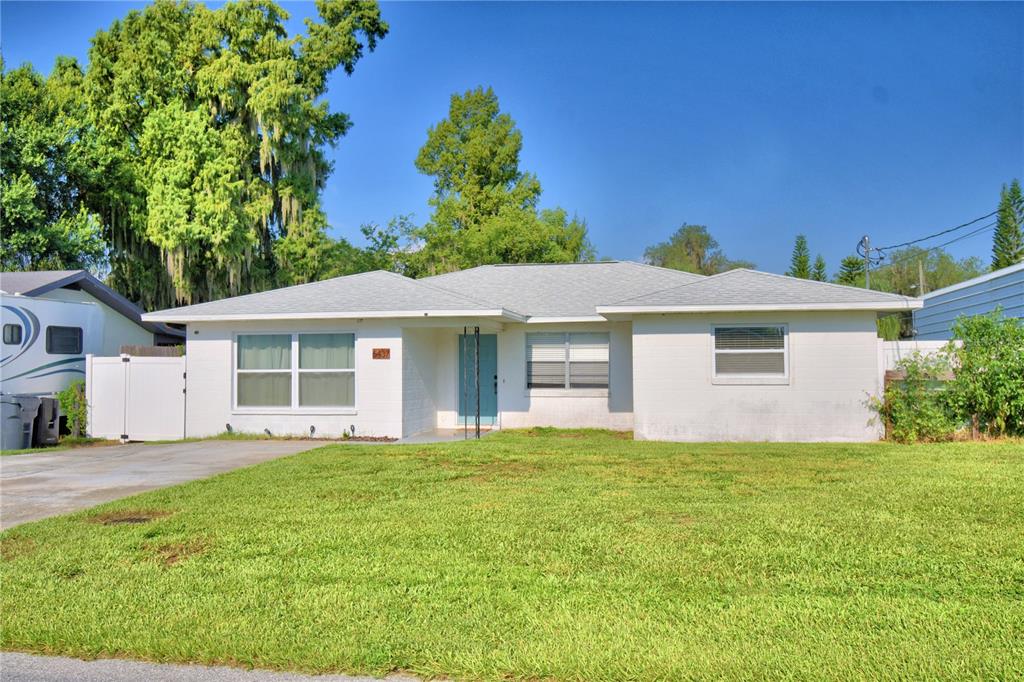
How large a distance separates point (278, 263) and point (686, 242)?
34.7 metres

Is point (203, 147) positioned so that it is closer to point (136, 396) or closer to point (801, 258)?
point (136, 396)

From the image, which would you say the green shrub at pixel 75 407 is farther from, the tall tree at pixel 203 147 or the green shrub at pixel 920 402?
the green shrub at pixel 920 402

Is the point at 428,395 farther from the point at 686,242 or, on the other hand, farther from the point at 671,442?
the point at 686,242

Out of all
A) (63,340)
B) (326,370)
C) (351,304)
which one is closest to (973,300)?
(351,304)

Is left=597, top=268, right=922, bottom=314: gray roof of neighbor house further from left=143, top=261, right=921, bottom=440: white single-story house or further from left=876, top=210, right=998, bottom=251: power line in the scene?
left=876, top=210, right=998, bottom=251: power line

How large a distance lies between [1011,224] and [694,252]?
2115 centimetres

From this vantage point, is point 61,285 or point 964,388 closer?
point 964,388

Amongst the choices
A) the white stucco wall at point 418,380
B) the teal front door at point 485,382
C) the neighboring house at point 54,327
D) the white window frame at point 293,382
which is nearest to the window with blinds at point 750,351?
the teal front door at point 485,382

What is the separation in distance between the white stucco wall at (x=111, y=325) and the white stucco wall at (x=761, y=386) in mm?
12511

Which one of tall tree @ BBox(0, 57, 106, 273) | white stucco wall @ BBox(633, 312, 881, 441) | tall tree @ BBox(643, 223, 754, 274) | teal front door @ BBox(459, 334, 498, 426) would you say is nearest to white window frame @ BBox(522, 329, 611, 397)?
teal front door @ BBox(459, 334, 498, 426)

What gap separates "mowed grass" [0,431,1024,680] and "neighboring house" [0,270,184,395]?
856 cm

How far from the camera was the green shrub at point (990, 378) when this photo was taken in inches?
472

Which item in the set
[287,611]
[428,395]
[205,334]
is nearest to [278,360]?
[205,334]

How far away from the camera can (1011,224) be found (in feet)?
115
